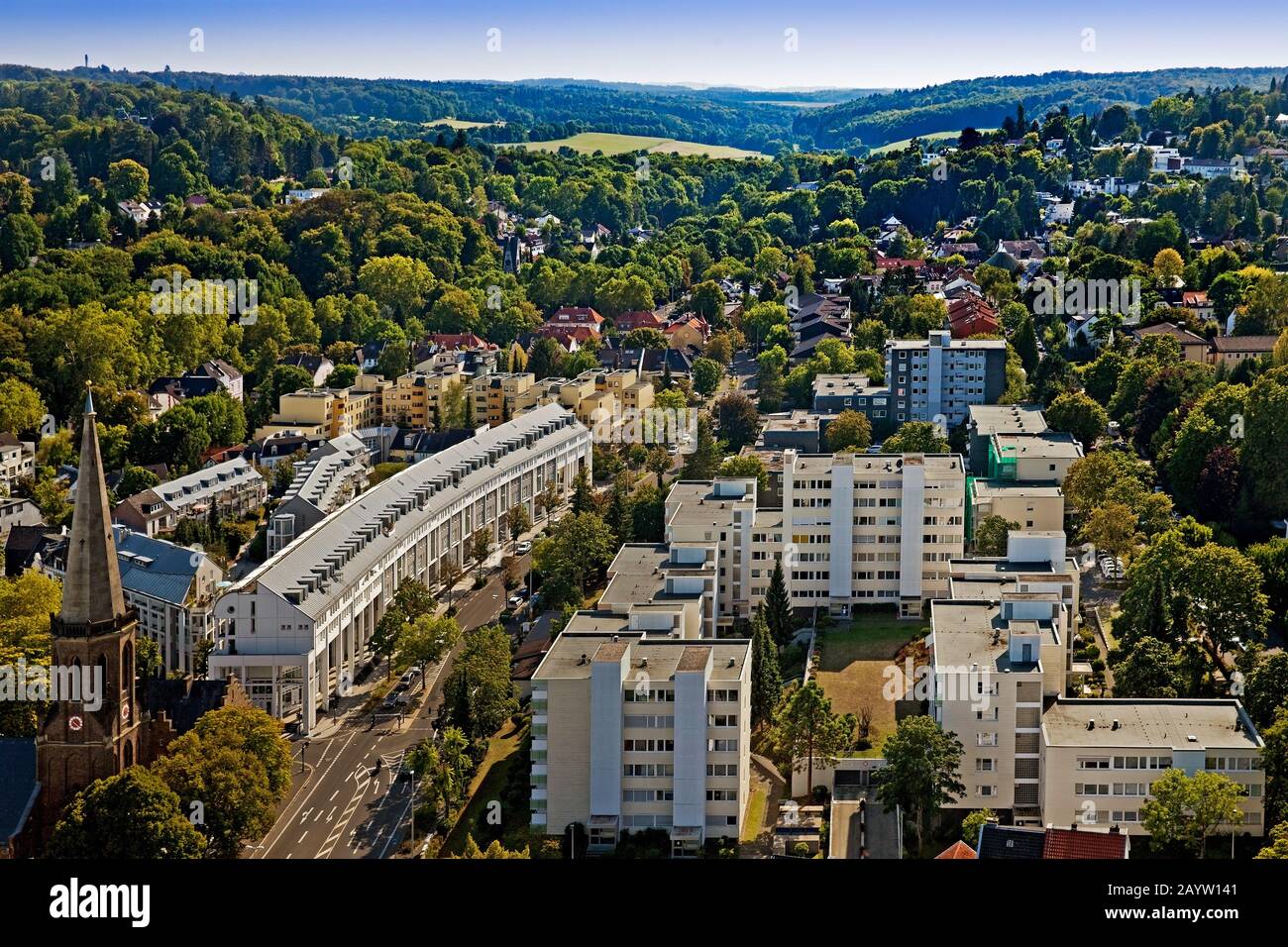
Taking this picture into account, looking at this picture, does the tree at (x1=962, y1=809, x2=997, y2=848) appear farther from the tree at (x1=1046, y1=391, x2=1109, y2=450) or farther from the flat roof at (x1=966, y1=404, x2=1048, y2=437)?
the tree at (x1=1046, y1=391, x2=1109, y2=450)

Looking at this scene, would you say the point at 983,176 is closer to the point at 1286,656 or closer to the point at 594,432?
the point at 594,432

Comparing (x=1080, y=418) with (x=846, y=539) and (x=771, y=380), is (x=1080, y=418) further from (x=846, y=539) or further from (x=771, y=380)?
(x=771, y=380)

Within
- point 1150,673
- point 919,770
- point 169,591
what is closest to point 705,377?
point 169,591

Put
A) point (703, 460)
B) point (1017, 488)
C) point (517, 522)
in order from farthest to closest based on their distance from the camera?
point (703, 460) < point (517, 522) < point (1017, 488)

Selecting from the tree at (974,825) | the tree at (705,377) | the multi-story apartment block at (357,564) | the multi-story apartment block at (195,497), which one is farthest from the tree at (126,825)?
the tree at (705,377)

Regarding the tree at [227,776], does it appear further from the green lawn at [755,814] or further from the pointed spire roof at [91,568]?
the green lawn at [755,814]

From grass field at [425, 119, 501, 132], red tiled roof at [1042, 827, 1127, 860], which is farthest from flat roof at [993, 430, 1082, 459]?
grass field at [425, 119, 501, 132]
